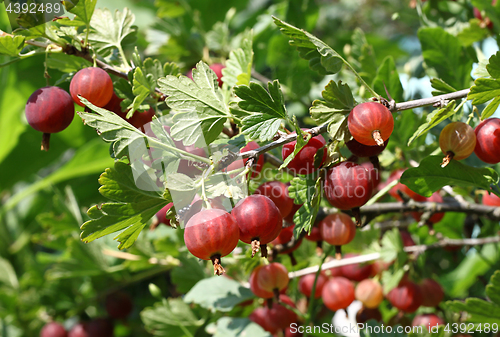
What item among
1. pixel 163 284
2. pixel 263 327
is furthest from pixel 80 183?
pixel 263 327

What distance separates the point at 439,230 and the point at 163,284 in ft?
3.50

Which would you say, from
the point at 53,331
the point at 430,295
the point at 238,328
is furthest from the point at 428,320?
→ the point at 53,331

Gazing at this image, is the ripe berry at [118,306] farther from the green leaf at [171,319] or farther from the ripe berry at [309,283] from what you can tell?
the ripe berry at [309,283]

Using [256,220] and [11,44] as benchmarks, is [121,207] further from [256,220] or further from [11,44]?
[11,44]

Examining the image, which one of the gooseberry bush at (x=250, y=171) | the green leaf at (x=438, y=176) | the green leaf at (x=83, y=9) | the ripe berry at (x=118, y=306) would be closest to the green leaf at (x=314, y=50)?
the gooseberry bush at (x=250, y=171)

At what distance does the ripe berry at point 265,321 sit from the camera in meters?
0.96

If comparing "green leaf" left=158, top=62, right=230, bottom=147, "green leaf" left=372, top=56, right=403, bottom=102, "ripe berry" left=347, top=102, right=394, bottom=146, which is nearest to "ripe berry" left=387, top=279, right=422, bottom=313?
"green leaf" left=372, top=56, right=403, bottom=102

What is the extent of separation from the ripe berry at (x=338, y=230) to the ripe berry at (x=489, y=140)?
0.27 metres

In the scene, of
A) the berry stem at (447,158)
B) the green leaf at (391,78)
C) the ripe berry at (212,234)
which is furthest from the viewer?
the green leaf at (391,78)

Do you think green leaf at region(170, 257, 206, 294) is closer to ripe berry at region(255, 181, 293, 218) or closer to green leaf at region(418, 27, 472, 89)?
ripe berry at region(255, 181, 293, 218)

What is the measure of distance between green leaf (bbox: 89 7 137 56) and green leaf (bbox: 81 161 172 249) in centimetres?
34

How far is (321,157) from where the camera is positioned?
0.68 m

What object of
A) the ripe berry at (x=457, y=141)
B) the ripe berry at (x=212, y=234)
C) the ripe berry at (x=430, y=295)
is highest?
the ripe berry at (x=457, y=141)

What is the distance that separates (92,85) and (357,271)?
874 millimetres
